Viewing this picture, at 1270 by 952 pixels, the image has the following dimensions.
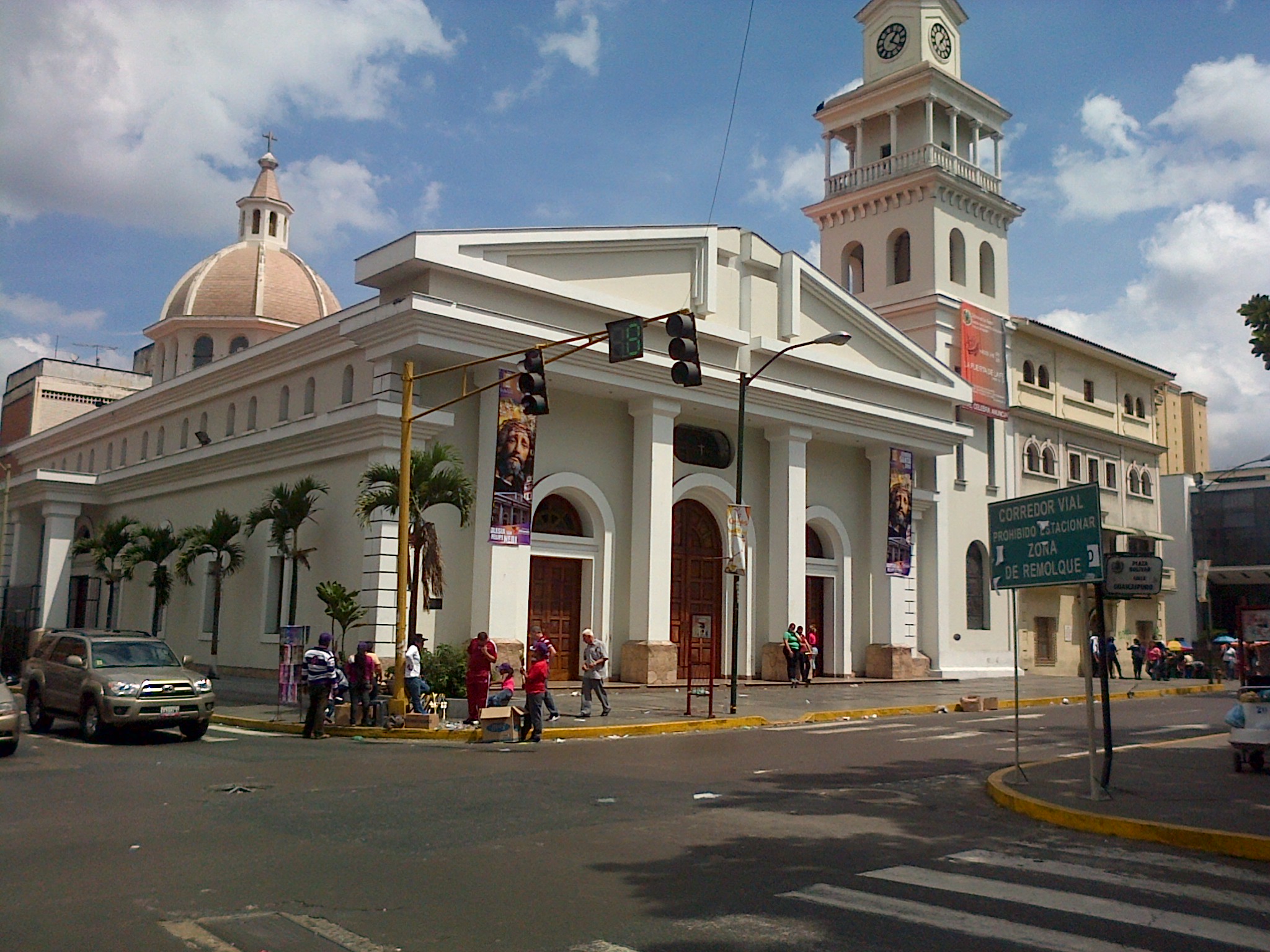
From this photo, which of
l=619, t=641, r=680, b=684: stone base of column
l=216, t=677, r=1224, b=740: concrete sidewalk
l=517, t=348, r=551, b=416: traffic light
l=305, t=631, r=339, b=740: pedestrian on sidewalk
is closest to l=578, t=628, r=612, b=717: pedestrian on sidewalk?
l=216, t=677, r=1224, b=740: concrete sidewalk

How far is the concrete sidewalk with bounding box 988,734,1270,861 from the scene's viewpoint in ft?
30.2

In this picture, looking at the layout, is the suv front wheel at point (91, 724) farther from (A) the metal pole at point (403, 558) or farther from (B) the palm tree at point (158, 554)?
(B) the palm tree at point (158, 554)

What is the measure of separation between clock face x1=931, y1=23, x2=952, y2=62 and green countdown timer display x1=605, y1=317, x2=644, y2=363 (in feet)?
111

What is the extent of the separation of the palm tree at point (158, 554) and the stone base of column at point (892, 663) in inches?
825

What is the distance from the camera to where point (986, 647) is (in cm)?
3984

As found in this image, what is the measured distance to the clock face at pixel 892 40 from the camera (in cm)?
4331

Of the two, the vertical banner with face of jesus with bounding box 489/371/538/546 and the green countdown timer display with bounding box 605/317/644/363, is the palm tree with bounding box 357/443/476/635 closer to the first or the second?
the vertical banner with face of jesus with bounding box 489/371/538/546

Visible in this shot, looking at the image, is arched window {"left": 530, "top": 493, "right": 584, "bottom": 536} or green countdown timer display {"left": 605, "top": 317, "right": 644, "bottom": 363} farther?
arched window {"left": 530, "top": 493, "right": 584, "bottom": 536}

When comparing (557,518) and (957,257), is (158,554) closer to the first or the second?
(557,518)

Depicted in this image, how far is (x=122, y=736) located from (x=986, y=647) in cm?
3050

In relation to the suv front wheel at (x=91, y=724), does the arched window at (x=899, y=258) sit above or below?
above

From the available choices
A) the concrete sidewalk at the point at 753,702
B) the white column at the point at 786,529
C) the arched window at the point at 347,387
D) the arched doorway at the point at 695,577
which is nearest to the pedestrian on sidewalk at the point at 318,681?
the concrete sidewalk at the point at 753,702

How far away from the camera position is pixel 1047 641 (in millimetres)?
44125

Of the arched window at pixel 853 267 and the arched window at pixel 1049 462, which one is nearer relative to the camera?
the arched window at pixel 1049 462
